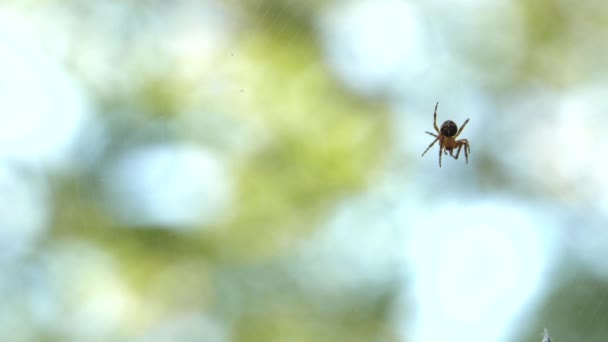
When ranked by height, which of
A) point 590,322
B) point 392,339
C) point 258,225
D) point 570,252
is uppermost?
point 258,225

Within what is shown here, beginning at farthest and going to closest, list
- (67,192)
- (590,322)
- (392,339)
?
(67,192) → (392,339) → (590,322)

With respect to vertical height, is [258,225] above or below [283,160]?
below

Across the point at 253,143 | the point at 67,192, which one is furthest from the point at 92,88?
the point at 253,143

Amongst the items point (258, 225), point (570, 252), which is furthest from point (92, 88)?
point (570, 252)

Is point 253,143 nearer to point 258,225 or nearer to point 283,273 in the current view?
point 258,225

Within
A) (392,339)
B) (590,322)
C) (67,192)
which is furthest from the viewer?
(67,192)

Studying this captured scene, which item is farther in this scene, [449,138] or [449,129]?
[449,138]

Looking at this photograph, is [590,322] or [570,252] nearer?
[590,322]
